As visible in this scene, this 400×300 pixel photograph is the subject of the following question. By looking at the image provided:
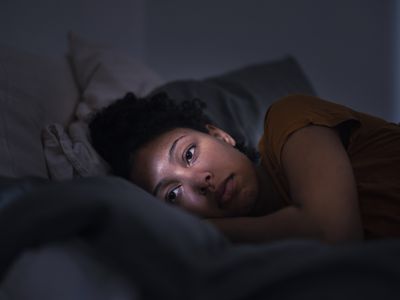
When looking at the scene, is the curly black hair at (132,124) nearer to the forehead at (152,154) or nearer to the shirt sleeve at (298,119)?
the forehead at (152,154)

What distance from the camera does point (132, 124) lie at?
3.57 ft

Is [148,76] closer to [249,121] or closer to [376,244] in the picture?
[249,121]

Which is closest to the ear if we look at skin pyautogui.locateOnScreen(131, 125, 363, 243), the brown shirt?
skin pyautogui.locateOnScreen(131, 125, 363, 243)

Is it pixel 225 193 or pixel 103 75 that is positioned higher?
pixel 103 75

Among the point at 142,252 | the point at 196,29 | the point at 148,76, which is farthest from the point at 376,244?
the point at 196,29

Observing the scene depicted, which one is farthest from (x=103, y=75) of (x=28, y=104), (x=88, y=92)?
(x=28, y=104)

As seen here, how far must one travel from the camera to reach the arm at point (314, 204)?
0.69 meters

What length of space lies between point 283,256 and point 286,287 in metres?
0.04

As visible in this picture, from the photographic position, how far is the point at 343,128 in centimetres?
94

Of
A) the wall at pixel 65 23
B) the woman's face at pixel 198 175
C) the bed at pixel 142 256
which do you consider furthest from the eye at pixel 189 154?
the wall at pixel 65 23

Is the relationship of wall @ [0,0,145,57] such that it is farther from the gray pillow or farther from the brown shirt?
the brown shirt

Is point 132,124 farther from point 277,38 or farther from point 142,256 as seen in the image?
point 277,38

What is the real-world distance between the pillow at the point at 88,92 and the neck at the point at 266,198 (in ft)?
1.13

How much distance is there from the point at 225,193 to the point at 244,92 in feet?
2.05
